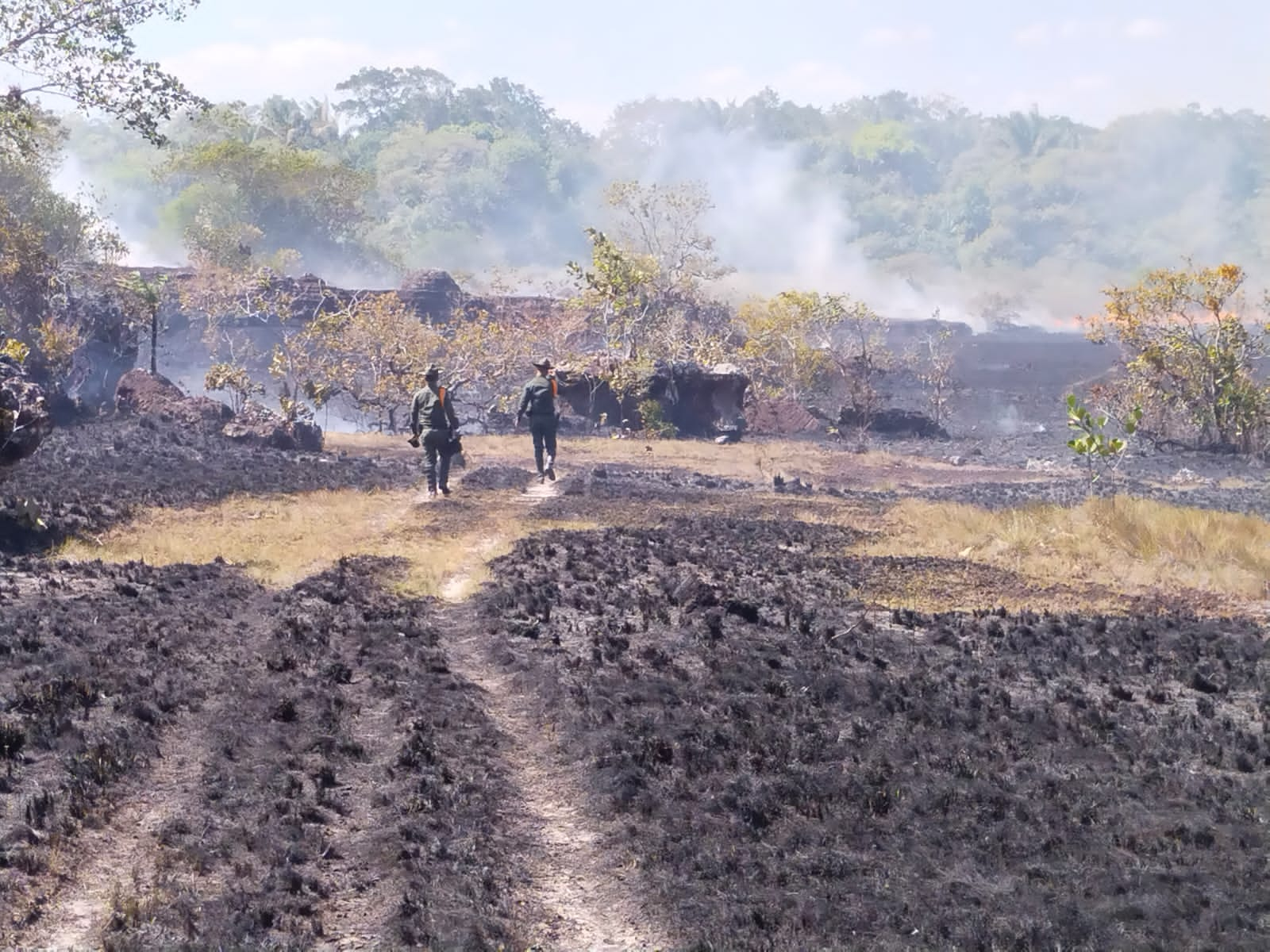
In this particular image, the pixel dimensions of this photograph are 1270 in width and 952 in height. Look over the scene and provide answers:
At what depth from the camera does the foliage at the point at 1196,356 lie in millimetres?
36219

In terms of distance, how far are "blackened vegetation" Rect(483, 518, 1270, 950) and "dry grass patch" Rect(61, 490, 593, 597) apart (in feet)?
6.27

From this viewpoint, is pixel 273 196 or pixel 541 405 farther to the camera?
pixel 273 196

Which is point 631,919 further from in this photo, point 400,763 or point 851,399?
point 851,399

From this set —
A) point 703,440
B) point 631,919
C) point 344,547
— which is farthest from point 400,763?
point 703,440

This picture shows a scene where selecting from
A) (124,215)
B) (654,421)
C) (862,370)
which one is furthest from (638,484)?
(124,215)

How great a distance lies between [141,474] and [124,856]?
18109mm

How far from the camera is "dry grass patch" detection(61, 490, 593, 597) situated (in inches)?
647

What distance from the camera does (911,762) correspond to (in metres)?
9.19

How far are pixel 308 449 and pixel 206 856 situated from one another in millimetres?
25786

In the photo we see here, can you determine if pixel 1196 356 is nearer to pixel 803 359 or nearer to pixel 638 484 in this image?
pixel 803 359

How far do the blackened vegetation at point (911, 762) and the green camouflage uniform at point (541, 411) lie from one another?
308 inches

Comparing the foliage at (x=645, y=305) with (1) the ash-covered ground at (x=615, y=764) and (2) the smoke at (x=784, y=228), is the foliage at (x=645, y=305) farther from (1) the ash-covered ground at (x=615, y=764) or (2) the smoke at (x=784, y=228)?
(2) the smoke at (x=784, y=228)

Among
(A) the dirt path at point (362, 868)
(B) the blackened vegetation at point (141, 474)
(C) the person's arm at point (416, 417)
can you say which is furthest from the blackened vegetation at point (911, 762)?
(C) the person's arm at point (416, 417)

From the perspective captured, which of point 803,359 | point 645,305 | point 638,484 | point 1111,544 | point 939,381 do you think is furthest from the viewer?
point 803,359
